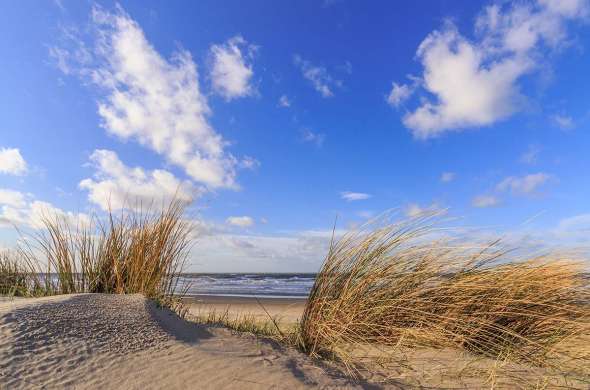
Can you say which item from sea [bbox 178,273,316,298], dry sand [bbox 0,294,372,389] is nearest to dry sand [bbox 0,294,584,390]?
dry sand [bbox 0,294,372,389]

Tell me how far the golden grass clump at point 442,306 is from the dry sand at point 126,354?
0.55m

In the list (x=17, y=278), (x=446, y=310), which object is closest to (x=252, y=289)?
(x=17, y=278)

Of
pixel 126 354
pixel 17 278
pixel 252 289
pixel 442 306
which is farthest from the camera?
pixel 252 289

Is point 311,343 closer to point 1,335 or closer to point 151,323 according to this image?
point 151,323

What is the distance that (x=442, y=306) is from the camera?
10.2ft

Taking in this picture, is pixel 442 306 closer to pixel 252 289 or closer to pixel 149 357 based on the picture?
pixel 149 357

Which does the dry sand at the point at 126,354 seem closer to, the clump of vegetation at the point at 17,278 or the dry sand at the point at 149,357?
the dry sand at the point at 149,357

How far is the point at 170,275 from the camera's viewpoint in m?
4.27

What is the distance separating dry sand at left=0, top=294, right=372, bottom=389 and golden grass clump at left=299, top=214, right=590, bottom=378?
55 centimetres

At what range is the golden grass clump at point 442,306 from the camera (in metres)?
2.98

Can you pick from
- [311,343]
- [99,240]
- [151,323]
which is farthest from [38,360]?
[99,240]

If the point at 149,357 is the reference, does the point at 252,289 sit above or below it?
above

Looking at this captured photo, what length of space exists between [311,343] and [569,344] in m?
1.94

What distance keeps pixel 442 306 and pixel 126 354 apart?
2125mm
